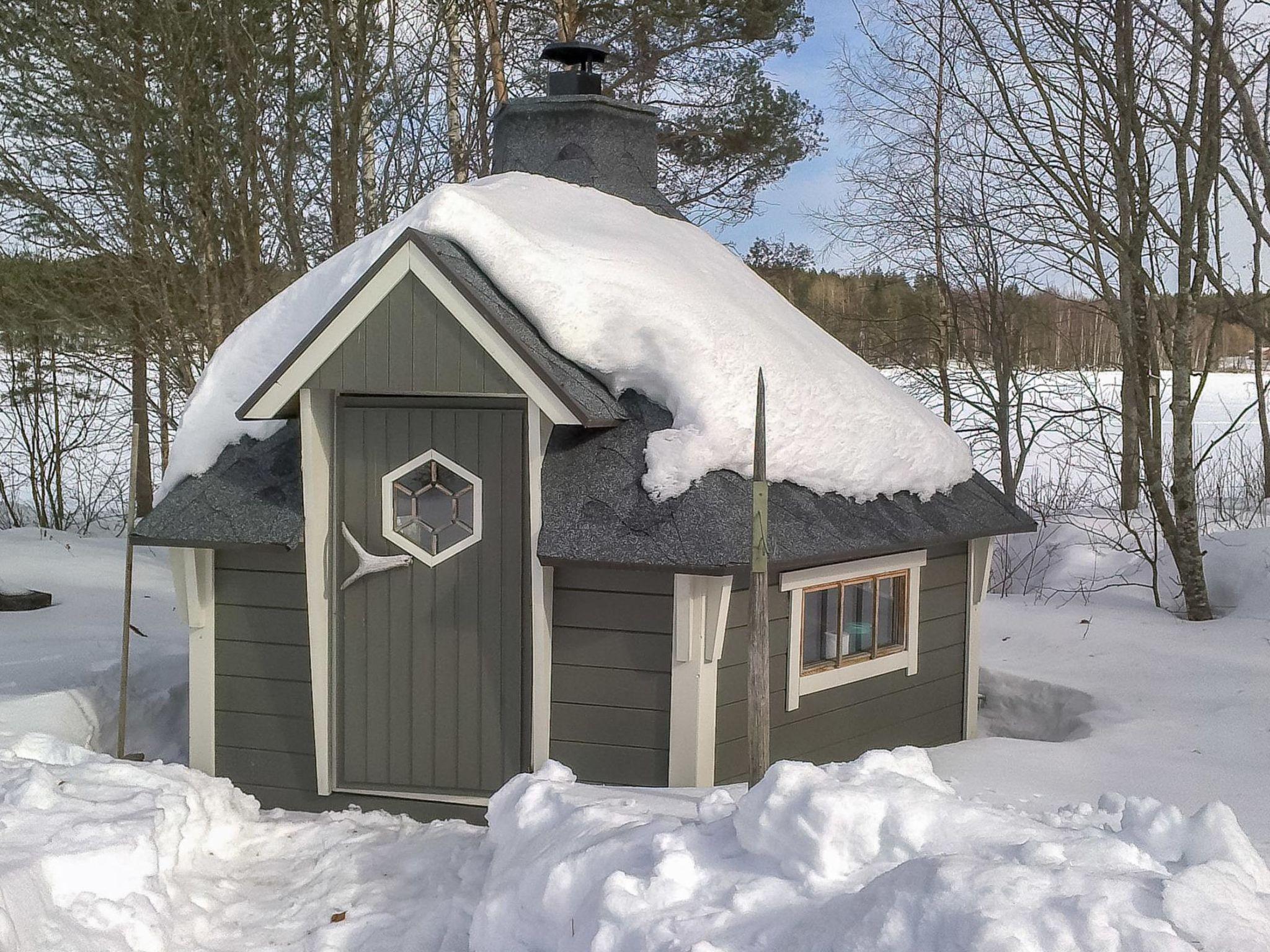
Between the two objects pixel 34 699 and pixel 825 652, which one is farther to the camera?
pixel 34 699

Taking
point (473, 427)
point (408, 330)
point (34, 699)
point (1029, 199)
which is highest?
point (1029, 199)

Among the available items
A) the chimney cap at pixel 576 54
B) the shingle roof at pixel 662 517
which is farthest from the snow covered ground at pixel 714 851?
the chimney cap at pixel 576 54

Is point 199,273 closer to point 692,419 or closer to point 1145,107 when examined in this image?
point 692,419

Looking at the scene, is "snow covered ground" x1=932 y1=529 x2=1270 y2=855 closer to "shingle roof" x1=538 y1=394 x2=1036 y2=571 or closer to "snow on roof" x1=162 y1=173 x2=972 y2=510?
"shingle roof" x1=538 y1=394 x2=1036 y2=571

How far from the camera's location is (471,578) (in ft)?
16.2

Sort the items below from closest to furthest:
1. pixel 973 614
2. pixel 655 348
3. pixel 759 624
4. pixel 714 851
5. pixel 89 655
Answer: pixel 714 851 < pixel 759 624 < pixel 655 348 < pixel 973 614 < pixel 89 655

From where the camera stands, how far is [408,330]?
4664 mm

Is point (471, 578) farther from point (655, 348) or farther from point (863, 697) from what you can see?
point (863, 697)

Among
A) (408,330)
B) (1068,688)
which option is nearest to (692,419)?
(408,330)

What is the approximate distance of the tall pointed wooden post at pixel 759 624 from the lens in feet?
12.7

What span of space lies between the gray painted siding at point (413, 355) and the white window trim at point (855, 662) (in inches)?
67.9

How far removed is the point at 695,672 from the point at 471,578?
116 cm

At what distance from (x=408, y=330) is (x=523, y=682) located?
1724 millimetres

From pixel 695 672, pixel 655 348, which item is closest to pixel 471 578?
pixel 695 672
